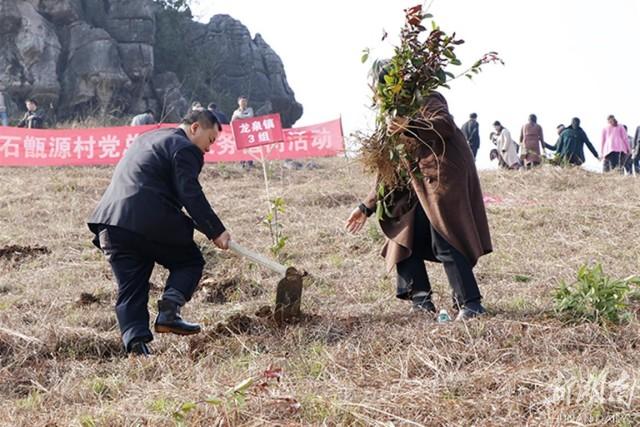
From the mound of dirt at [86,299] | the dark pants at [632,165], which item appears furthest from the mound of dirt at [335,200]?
the dark pants at [632,165]

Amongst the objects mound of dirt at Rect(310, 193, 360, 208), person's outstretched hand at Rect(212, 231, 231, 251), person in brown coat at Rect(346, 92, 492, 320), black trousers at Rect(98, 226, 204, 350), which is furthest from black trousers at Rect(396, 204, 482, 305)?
mound of dirt at Rect(310, 193, 360, 208)

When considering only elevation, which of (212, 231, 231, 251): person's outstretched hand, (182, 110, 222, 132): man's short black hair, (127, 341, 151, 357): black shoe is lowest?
(127, 341, 151, 357): black shoe

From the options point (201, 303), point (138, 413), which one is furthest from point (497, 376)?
point (201, 303)

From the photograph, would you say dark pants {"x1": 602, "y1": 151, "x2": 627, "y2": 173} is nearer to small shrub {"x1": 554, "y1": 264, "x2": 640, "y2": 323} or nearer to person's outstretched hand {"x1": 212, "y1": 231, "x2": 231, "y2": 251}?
small shrub {"x1": 554, "y1": 264, "x2": 640, "y2": 323}

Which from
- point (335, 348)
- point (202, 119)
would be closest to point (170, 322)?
point (335, 348)

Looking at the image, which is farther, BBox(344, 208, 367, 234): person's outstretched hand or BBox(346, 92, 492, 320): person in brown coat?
BBox(344, 208, 367, 234): person's outstretched hand

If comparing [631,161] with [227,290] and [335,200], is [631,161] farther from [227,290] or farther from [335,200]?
[227,290]

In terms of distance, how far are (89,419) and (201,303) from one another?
9.25 feet

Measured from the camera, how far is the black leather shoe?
445 cm

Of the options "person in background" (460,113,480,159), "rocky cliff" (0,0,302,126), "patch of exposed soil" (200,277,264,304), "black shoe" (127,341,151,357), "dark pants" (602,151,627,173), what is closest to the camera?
"black shoe" (127,341,151,357)

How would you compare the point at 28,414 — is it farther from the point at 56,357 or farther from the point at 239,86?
the point at 239,86

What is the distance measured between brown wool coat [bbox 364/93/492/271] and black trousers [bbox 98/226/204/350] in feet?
4.52

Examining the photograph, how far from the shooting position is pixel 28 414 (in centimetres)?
331

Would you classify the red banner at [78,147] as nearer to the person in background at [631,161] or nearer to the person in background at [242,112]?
the person in background at [242,112]
